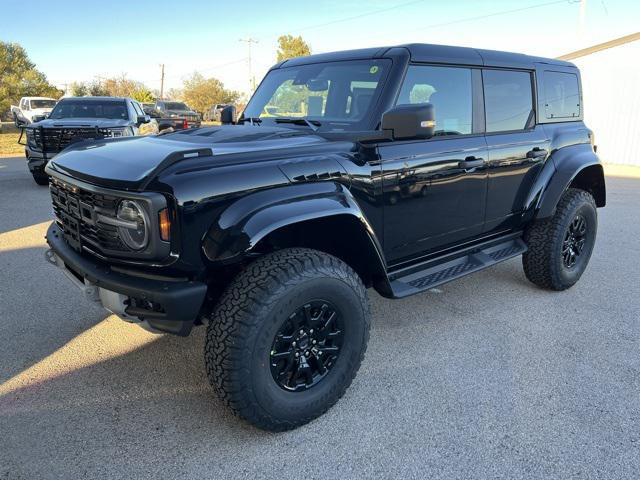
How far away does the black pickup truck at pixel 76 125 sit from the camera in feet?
28.7

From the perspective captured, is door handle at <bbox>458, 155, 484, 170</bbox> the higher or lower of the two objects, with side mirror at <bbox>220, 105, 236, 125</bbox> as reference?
lower

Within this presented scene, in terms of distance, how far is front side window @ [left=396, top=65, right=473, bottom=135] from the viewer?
10.3 feet

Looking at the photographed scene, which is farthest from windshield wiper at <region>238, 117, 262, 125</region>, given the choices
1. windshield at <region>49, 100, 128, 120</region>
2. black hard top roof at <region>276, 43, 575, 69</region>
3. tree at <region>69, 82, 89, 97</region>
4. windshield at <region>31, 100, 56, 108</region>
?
tree at <region>69, 82, 89, 97</region>

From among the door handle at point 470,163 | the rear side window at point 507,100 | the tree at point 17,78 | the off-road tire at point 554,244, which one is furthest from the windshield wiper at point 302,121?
the tree at point 17,78

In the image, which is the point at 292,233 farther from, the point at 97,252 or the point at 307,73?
the point at 307,73

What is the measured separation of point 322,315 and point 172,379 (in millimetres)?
1068

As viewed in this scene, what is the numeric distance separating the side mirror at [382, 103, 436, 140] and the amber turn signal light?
129 centimetres

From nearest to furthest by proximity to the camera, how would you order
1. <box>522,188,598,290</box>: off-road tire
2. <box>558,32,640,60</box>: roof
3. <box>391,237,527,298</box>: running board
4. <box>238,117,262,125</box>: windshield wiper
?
1. <box>391,237,527,298</box>: running board
2. <box>238,117,262,125</box>: windshield wiper
3. <box>522,188,598,290</box>: off-road tire
4. <box>558,32,640,60</box>: roof

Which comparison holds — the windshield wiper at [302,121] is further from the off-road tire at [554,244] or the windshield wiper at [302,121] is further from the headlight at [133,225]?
the off-road tire at [554,244]

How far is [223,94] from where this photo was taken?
58.1m

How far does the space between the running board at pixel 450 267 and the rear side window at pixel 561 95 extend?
1.17m

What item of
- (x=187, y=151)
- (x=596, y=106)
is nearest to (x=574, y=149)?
(x=187, y=151)

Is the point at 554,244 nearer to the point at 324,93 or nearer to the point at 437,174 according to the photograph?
the point at 437,174

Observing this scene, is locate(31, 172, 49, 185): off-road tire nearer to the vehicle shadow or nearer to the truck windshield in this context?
the vehicle shadow
